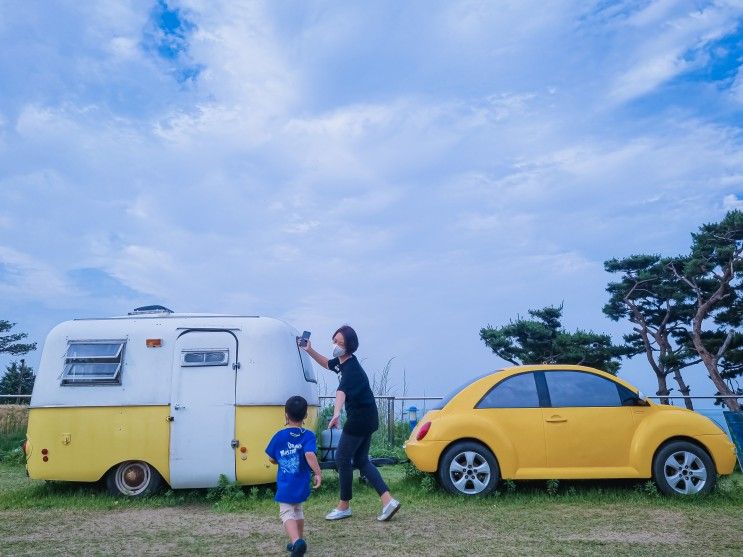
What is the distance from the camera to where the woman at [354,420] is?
6.94 metres

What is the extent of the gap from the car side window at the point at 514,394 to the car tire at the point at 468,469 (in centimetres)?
56

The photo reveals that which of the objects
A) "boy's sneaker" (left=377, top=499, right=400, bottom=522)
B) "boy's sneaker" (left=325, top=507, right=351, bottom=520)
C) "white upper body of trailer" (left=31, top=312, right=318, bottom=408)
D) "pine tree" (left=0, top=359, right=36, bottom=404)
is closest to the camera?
"boy's sneaker" (left=377, top=499, right=400, bottom=522)

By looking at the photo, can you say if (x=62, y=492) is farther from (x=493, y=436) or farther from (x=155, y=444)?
(x=493, y=436)

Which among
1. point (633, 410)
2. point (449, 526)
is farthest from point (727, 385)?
point (449, 526)

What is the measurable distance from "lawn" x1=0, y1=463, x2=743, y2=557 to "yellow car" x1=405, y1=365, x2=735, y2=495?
0.86ft

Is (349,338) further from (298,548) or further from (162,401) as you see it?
(162,401)

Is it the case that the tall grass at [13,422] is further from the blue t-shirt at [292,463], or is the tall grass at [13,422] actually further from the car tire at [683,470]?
the car tire at [683,470]

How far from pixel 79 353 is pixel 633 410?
22.9ft

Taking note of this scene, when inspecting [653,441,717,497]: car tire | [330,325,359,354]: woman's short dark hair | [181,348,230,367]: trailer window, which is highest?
[181,348,230,367]: trailer window

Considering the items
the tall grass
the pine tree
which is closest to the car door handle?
the tall grass

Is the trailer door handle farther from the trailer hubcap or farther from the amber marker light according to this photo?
the trailer hubcap

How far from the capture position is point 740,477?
33.8 ft

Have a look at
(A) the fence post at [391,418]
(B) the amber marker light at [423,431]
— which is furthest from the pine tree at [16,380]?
(B) the amber marker light at [423,431]

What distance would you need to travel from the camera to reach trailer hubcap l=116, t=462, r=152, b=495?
8642mm
